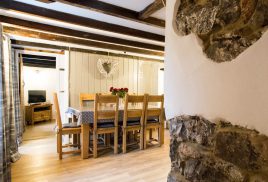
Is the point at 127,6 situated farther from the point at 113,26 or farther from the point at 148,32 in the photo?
the point at 148,32

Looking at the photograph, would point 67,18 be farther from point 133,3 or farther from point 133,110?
point 133,110

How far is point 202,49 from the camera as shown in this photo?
927 mm

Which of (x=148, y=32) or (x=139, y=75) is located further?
(x=139, y=75)

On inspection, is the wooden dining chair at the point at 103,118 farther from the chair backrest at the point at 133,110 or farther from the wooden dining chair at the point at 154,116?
the wooden dining chair at the point at 154,116

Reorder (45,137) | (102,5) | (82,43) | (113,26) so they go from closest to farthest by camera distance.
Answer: (102,5), (113,26), (82,43), (45,137)

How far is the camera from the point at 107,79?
5227 mm

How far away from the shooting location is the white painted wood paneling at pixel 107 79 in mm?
4726

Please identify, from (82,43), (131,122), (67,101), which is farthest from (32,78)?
(131,122)

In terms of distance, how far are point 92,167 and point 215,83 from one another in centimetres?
250

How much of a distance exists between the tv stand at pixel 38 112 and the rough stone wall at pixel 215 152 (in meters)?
6.34

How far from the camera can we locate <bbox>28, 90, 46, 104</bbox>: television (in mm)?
6686

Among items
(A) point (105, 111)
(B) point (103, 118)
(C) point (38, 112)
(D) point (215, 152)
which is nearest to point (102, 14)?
(A) point (105, 111)

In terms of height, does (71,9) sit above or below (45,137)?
above

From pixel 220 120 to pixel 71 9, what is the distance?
2.40 metres
